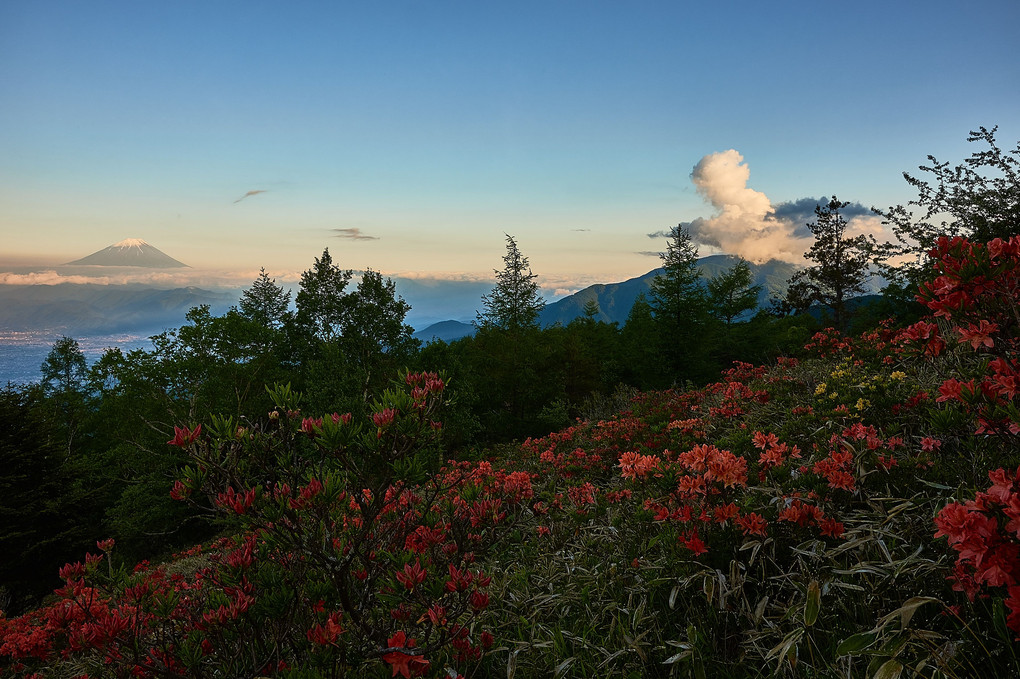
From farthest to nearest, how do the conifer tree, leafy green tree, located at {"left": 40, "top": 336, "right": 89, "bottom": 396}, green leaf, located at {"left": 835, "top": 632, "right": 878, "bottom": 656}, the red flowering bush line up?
leafy green tree, located at {"left": 40, "top": 336, "right": 89, "bottom": 396} < the conifer tree < green leaf, located at {"left": 835, "top": 632, "right": 878, "bottom": 656} < the red flowering bush

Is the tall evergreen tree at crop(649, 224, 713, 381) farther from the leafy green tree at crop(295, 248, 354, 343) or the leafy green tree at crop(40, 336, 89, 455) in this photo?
the leafy green tree at crop(40, 336, 89, 455)

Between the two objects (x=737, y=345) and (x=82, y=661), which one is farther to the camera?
(x=737, y=345)

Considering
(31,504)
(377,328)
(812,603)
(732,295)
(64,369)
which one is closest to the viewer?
(812,603)

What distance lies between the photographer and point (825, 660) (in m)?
2.14

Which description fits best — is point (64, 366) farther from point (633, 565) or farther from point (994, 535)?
point (994, 535)

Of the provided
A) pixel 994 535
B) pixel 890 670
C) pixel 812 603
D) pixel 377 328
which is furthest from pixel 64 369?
pixel 994 535

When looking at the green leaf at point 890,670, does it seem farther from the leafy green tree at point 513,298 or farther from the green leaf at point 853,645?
the leafy green tree at point 513,298

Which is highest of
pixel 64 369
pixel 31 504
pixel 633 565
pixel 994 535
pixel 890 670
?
pixel 994 535

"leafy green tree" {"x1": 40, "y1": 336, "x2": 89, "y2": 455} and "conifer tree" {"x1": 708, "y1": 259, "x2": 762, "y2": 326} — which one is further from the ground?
"conifer tree" {"x1": 708, "y1": 259, "x2": 762, "y2": 326}

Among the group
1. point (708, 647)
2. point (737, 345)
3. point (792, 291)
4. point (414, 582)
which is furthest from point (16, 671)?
point (792, 291)

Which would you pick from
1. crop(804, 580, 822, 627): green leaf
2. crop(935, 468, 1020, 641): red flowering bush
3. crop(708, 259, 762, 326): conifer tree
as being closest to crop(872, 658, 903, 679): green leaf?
crop(804, 580, 822, 627): green leaf

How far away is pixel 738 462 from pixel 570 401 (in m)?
21.9

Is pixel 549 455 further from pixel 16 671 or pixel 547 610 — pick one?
pixel 16 671

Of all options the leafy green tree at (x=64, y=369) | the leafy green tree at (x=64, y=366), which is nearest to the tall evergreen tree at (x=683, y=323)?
the leafy green tree at (x=64, y=369)
